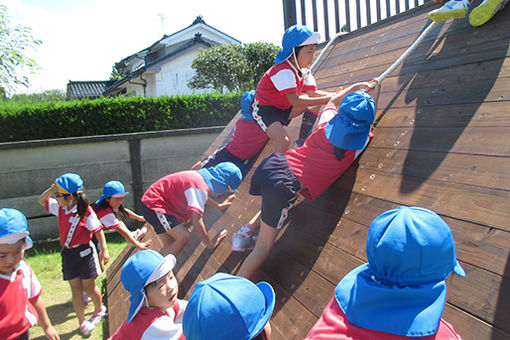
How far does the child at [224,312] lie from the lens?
1.22 metres

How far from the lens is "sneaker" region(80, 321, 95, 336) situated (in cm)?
370

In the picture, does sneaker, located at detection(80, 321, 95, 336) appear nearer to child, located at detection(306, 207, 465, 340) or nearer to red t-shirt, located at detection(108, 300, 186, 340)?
red t-shirt, located at detection(108, 300, 186, 340)

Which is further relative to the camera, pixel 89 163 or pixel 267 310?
pixel 89 163

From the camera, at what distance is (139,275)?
189cm

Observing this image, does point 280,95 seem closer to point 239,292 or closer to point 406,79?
point 406,79

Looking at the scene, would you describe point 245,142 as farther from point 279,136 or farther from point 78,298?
point 78,298

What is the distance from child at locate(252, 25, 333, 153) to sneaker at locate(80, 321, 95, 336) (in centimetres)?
265

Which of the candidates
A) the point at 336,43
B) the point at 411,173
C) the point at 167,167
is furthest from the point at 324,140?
the point at 167,167

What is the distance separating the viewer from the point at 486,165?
6.13 ft

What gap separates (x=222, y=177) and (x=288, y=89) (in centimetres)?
105

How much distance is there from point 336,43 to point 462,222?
157 inches

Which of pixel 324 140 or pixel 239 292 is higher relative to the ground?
pixel 324 140

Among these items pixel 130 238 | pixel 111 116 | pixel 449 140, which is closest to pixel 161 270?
pixel 449 140

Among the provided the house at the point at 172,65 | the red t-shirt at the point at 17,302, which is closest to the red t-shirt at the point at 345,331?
the red t-shirt at the point at 17,302
